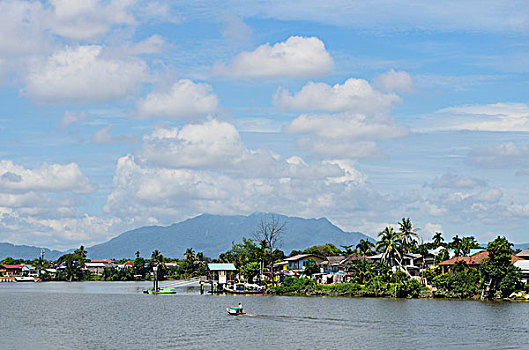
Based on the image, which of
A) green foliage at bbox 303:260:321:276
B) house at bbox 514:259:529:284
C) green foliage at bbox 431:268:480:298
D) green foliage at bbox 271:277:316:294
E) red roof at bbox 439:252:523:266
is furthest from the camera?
green foliage at bbox 303:260:321:276

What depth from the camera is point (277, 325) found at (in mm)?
74938

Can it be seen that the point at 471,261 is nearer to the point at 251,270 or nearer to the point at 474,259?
the point at 474,259

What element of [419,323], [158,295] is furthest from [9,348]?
[158,295]

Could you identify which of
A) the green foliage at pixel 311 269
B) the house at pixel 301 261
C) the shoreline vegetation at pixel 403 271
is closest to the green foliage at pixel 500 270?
the shoreline vegetation at pixel 403 271

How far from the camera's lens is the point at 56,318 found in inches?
3398

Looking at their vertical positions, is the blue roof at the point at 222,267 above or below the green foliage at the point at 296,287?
above

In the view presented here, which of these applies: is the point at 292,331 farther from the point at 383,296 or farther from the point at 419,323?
the point at 383,296

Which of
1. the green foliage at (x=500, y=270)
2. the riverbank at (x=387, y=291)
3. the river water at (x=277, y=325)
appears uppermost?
the green foliage at (x=500, y=270)

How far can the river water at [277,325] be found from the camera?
61469 millimetres

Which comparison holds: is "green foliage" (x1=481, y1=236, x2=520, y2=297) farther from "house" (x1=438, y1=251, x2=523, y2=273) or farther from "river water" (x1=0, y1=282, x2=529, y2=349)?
"house" (x1=438, y1=251, x2=523, y2=273)

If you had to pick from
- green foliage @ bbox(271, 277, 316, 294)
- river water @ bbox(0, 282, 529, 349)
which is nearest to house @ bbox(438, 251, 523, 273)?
river water @ bbox(0, 282, 529, 349)

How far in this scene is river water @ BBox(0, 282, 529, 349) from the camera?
6147cm

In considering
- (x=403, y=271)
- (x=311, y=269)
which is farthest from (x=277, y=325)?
(x=311, y=269)

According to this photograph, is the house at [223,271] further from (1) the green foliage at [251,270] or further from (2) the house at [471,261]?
(2) the house at [471,261]
